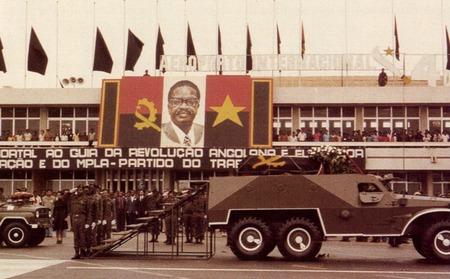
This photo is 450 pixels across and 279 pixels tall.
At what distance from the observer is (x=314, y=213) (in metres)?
18.3

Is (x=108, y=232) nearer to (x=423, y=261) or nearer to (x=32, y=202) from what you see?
(x=32, y=202)

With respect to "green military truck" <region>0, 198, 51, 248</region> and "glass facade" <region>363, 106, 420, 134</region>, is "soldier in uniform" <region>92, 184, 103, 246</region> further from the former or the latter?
"glass facade" <region>363, 106, 420, 134</region>

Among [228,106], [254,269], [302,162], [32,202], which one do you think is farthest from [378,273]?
[228,106]

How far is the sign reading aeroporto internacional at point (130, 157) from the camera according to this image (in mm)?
39312

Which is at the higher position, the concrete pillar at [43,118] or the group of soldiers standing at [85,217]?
the concrete pillar at [43,118]

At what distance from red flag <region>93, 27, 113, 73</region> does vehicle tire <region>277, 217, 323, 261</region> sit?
2968 cm

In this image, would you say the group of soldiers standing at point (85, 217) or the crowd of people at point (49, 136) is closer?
the group of soldiers standing at point (85, 217)

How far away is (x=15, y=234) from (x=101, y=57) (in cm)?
2462

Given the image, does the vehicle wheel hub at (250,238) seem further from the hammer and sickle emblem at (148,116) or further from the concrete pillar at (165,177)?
the hammer and sickle emblem at (148,116)

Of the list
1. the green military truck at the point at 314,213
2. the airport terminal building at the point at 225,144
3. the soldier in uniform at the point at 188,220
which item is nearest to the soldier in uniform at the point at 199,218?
the soldier in uniform at the point at 188,220

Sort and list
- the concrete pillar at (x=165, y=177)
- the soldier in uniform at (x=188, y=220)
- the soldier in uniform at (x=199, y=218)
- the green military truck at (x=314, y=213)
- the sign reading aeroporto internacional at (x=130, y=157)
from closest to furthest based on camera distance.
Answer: the green military truck at (x=314, y=213) → the soldier in uniform at (x=188, y=220) → the soldier in uniform at (x=199, y=218) → the sign reading aeroporto internacional at (x=130, y=157) → the concrete pillar at (x=165, y=177)

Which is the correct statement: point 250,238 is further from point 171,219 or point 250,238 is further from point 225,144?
point 225,144

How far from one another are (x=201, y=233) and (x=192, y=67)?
74.1 ft

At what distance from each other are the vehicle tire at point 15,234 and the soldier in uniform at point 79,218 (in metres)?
4.09
